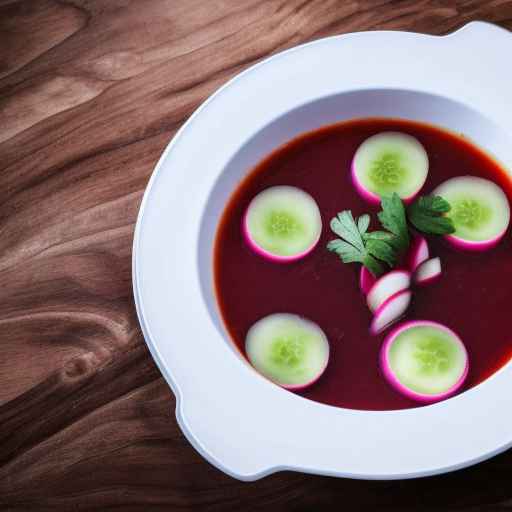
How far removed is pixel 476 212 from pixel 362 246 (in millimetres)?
289

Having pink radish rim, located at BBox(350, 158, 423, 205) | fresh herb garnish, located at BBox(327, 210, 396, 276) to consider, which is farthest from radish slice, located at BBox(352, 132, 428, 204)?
fresh herb garnish, located at BBox(327, 210, 396, 276)

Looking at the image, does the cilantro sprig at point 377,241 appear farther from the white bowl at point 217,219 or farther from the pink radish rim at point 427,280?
the white bowl at point 217,219

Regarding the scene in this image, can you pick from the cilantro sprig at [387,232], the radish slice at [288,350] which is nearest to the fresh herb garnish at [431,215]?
the cilantro sprig at [387,232]

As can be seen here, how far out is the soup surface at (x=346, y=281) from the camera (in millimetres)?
1559

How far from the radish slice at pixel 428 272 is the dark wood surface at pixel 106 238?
422mm

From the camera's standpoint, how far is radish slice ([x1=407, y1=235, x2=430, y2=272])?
1586 mm

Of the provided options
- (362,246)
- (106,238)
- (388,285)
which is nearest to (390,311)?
(388,285)

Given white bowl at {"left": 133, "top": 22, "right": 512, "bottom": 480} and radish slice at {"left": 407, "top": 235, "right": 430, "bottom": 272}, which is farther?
radish slice at {"left": 407, "top": 235, "right": 430, "bottom": 272}

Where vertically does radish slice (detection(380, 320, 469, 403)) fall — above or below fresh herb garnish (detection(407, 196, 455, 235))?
below

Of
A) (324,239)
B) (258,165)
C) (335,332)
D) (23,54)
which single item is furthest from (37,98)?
(335,332)

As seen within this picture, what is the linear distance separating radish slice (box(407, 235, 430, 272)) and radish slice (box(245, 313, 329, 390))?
26 cm

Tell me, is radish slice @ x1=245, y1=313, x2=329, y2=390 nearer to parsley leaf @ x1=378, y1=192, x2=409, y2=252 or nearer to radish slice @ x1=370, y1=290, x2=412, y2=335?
radish slice @ x1=370, y1=290, x2=412, y2=335

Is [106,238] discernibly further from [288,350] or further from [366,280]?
[366,280]

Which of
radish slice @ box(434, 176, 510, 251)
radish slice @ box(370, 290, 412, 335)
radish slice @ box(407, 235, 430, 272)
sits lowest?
radish slice @ box(370, 290, 412, 335)
